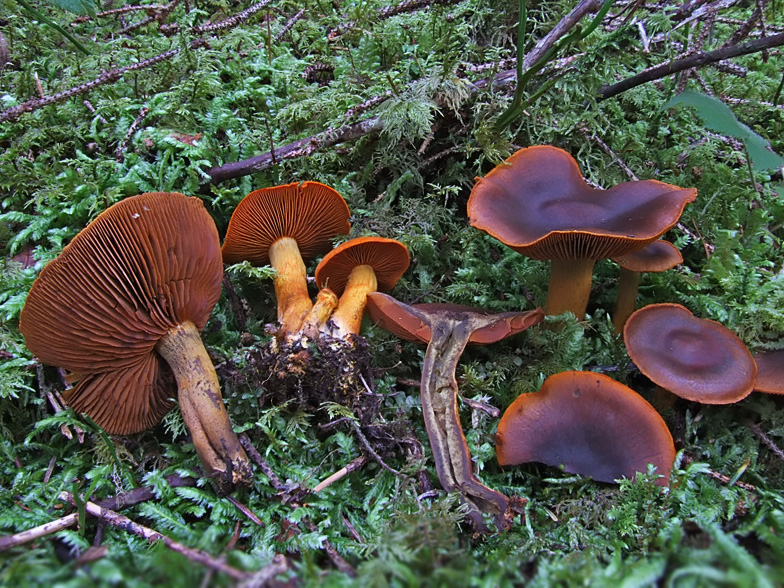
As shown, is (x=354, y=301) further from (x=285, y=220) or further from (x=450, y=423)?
(x=450, y=423)

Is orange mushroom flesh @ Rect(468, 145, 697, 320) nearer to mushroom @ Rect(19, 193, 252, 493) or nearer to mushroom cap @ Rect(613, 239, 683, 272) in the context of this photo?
mushroom cap @ Rect(613, 239, 683, 272)

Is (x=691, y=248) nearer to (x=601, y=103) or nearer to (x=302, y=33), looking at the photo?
(x=601, y=103)

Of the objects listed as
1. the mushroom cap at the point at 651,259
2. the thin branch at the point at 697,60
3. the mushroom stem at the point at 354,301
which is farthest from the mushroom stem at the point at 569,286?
the thin branch at the point at 697,60

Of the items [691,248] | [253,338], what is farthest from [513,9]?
[253,338]

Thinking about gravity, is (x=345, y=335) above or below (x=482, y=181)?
below

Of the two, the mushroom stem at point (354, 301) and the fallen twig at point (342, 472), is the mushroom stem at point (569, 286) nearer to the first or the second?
the mushroom stem at point (354, 301)
